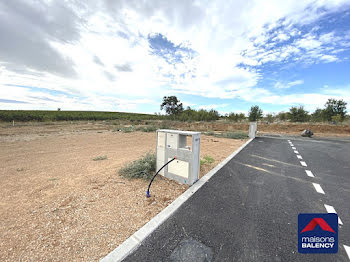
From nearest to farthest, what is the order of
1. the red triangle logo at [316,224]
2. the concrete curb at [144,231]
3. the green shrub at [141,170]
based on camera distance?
the concrete curb at [144,231], the red triangle logo at [316,224], the green shrub at [141,170]

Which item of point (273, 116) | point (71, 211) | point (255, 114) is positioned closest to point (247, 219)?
point (71, 211)

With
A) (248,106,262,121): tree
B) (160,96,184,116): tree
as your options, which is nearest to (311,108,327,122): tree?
(248,106,262,121): tree

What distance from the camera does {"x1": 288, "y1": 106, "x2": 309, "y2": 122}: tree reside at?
108ft

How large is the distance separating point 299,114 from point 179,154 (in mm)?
41686

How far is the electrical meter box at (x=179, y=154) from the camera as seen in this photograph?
3.40 m

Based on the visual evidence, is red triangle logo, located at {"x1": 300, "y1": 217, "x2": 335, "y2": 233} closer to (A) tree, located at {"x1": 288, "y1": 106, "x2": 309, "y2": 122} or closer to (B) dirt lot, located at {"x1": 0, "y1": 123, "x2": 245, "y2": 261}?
(B) dirt lot, located at {"x1": 0, "y1": 123, "x2": 245, "y2": 261}

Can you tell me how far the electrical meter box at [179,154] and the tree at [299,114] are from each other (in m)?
41.3

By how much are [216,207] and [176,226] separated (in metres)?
0.89

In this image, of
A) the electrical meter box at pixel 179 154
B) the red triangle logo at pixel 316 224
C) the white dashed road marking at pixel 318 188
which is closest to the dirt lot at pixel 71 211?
the electrical meter box at pixel 179 154

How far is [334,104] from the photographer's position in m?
30.0

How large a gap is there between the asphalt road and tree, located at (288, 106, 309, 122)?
124 feet

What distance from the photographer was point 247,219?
2.39 metres

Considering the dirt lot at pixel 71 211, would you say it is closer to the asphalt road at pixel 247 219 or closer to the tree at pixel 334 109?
the asphalt road at pixel 247 219

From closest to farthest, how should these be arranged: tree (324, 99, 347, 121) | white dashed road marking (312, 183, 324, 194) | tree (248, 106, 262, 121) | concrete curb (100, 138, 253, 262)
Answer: concrete curb (100, 138, 253, 262)
white dashed road marking (312, 183, 324, 194)
tree (324, 99, 347, 121)
tree (248, 106, 262, 121)
